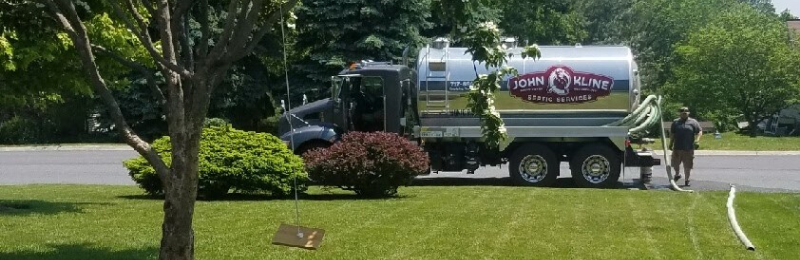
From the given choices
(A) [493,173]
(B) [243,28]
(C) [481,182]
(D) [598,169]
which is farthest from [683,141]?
(B) [243,28]

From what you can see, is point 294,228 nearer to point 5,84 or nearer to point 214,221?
point 214,221

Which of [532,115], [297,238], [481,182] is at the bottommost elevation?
[481,182]

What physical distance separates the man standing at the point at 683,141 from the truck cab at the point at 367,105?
5.12 meters

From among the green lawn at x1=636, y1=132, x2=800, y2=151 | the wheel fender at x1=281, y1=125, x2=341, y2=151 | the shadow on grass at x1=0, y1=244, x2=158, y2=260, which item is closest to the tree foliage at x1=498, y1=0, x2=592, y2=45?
the green lawn at x1=636, y1=132, x2=800, y2=151

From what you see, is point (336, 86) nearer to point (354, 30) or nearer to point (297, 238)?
point (297, 238)

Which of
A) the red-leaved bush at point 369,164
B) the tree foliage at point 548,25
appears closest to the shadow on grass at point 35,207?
the red-leaved bush at point 369,164

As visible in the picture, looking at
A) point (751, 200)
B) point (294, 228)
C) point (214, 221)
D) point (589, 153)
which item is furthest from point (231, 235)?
point (589, 153)

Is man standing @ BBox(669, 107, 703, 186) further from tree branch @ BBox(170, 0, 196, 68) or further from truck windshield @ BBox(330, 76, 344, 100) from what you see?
tree branch @ BBox(170, 0, 196, 68)

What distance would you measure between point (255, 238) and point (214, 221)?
1.74 metres

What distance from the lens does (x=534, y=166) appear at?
2184cm

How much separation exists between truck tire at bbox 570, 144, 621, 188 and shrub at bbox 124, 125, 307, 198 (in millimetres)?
6820

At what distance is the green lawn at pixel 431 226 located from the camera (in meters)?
10.8

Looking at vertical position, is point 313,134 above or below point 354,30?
below

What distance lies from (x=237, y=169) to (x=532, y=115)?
23.8 feet
